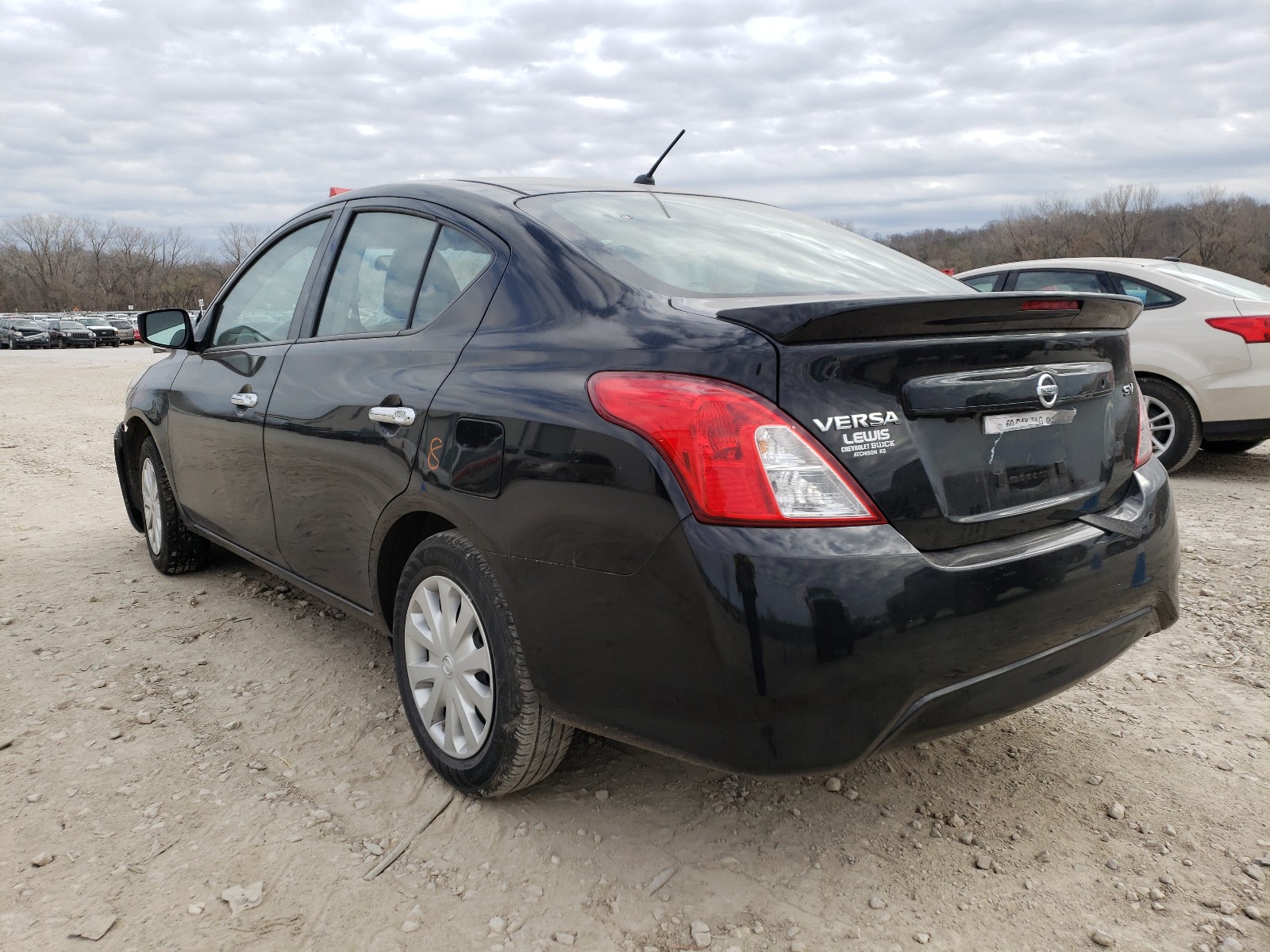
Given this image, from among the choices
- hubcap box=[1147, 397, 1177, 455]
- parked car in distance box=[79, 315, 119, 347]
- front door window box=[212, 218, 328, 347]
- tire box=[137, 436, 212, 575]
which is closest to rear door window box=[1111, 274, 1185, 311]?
hubcap box=[1147, 397, 1177, 455]

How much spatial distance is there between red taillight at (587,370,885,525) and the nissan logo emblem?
1.84 ft

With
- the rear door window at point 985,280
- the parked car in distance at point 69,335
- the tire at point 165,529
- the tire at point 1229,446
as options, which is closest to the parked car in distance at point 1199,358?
the tire at point 1229,446

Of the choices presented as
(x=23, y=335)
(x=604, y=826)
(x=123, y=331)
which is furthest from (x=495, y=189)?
(x=123, y=331)

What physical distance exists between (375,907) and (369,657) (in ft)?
5.01

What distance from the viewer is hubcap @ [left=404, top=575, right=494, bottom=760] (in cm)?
247

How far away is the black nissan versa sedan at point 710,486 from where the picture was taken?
1.88 meters

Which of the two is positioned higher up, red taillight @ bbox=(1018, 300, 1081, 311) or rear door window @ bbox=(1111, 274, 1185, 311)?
red taillight @ bbox=(1018, 300, 1081, 311)

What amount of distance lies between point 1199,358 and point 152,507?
642 cm

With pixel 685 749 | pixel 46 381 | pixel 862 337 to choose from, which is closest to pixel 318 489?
pixel 685 749

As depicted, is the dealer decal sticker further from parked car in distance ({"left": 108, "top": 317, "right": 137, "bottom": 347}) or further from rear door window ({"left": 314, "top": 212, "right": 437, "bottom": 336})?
parked car in distance ({"left": 108, "top": 317, "right": 137, "bottom": 347})

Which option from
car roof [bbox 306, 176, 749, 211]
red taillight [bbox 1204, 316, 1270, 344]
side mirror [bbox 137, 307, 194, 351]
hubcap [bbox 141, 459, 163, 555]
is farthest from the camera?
red taillight [bbox 1204, 316, 1270, 344]

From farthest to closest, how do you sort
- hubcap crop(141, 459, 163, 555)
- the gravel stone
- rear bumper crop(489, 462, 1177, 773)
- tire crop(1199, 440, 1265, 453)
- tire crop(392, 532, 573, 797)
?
tire crop(1199, 440, 1265, 453)
hubcap crop(141, 459, 163, 555)
tire crop(392, 532, 573, 797)
the gravel stone
rear bumper crop(489, 462, 1177, 773)

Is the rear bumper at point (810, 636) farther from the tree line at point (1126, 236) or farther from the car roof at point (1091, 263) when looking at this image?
the tree line at point (1126, 236)

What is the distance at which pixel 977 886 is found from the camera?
2.21 m
